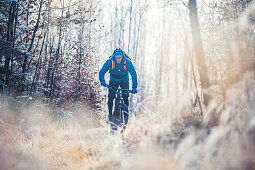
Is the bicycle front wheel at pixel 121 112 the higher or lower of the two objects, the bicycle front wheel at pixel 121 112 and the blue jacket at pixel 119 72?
the lower

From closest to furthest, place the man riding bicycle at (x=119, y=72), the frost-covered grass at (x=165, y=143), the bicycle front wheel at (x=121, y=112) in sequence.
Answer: the frost-covered grass at (x=165, y=143)
the bicycle front wheel at (x=121, y=112)
the man riding bicycle at (x=119, y=72)

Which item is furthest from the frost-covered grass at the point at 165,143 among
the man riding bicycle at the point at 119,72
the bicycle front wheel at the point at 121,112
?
the man riding bicycle at the point at 119,72

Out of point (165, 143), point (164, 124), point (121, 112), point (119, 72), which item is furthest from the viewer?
point (119, 72)

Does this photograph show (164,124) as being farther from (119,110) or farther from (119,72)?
(119,72)

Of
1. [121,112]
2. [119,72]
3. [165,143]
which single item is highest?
[119,72]

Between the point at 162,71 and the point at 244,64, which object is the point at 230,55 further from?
the point at 162,71

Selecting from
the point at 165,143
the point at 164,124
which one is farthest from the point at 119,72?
the point at 165,143

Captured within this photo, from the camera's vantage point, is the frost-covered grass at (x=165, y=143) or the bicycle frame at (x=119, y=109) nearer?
the frost-covered grass at (x=165, y=143)

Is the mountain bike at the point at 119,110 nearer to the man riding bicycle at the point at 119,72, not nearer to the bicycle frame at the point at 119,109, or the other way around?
the bicycle frame at the point at 119,109

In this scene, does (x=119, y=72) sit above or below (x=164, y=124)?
above

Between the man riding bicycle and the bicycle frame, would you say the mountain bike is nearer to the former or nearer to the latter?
the bicycle frame

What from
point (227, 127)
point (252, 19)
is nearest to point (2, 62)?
point (227, 127)

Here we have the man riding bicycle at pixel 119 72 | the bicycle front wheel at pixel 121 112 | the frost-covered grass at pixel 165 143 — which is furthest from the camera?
the man riding bicycle at pixel 119 72

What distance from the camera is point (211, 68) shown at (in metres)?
6.61
